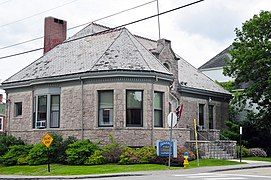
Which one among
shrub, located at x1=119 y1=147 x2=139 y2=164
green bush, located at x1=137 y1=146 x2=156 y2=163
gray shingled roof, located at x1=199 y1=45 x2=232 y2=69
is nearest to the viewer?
shrub, located at x1=119 y1=147 x2=139 y2=164

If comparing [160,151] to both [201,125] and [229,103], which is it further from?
[229,103]

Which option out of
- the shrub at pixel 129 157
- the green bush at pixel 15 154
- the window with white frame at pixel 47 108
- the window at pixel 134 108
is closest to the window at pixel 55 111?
the window with white frame at pixel 47 108

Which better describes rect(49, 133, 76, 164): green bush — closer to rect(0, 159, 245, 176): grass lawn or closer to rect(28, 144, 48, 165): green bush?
rect(28, 144, 48, 165): green bush

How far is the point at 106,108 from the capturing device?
1128 inches

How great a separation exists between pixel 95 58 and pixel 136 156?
7.64 meters

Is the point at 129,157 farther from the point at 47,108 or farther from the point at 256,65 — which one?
the point at 256,65

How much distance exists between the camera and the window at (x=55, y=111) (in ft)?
101

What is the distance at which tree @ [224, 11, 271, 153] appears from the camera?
3600cm

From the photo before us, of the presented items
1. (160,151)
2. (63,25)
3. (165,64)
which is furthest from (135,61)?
(63,25)

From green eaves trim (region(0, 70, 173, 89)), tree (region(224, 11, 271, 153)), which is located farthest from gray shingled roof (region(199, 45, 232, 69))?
green eaves trim (region(0, 70, 173, 89))

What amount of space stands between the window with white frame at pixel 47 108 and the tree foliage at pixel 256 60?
14971 millimetres

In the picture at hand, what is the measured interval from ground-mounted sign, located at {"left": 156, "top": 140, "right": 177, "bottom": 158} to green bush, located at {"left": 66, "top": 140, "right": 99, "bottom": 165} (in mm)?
4403

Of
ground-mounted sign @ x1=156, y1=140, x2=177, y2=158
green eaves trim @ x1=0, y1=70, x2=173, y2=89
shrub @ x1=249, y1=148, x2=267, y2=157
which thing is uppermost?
green eaves trim @ x1=0, y1=70, x2=173, y2=89

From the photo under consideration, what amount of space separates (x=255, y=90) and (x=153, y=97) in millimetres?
11292
